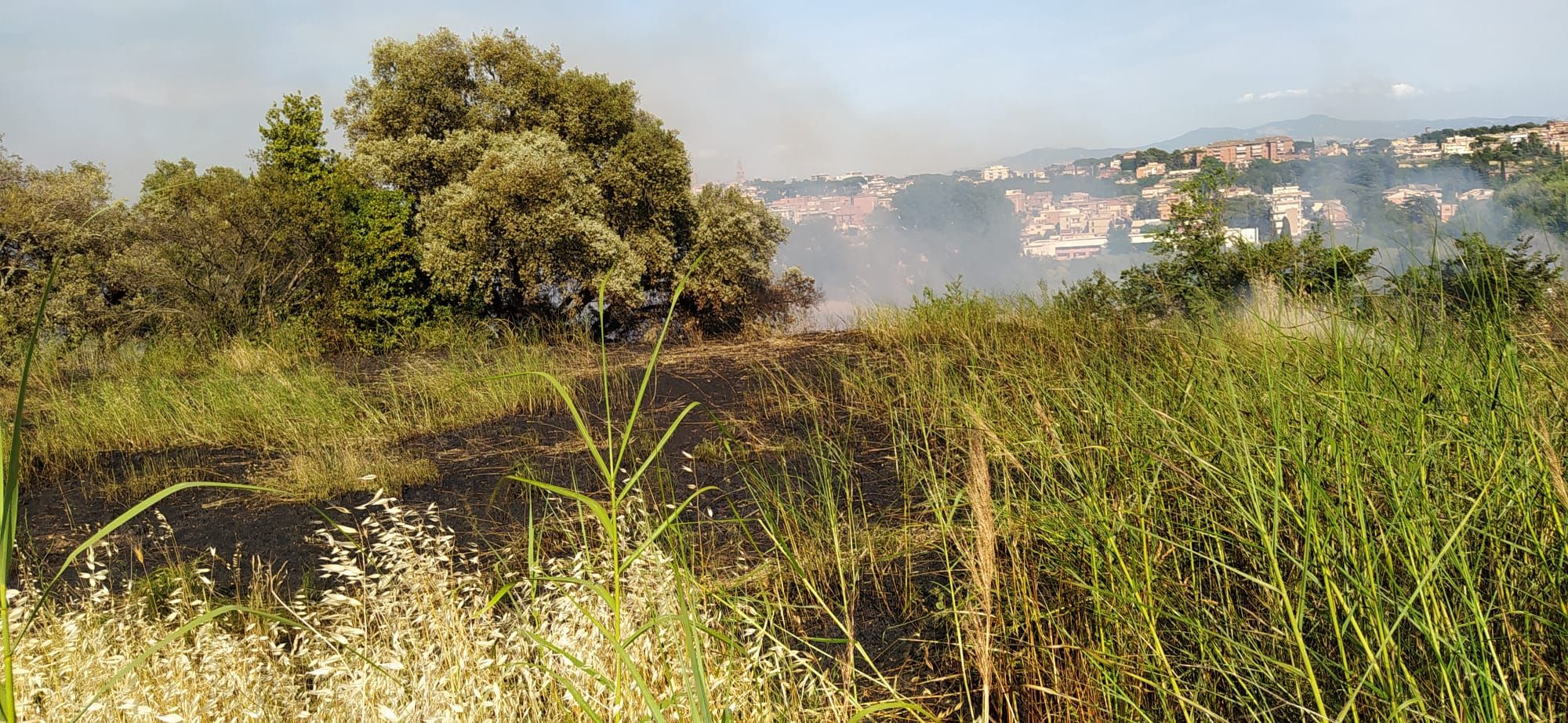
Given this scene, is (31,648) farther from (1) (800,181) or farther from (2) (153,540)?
(1) (800,181)

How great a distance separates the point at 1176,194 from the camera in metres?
8.89

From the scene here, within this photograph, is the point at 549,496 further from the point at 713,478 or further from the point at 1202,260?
the point at 1202,260

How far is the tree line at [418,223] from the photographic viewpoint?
902 cm

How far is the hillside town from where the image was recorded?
866 centimetres

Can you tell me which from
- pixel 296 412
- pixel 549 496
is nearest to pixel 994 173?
pixel 296 412

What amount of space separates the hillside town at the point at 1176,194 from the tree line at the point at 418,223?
1523 millimetres

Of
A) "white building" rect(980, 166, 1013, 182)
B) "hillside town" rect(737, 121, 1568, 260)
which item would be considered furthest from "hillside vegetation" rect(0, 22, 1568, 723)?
"white building" rect(980, 166, 1013, 182)

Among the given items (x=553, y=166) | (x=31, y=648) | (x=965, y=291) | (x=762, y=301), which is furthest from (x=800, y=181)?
(x=31, y=648)

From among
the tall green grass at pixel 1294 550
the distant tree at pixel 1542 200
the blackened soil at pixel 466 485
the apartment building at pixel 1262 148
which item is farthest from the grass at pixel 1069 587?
the apartment building at pixel 1262 148

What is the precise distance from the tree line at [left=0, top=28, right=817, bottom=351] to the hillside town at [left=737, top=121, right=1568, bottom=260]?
1.52m

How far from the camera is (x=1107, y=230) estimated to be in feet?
51.3

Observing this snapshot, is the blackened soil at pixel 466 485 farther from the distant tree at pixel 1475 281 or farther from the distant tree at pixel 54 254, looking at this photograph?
the distant tree at pixel 54 254

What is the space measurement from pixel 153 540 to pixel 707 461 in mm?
2258

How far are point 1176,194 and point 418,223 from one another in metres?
7.63
